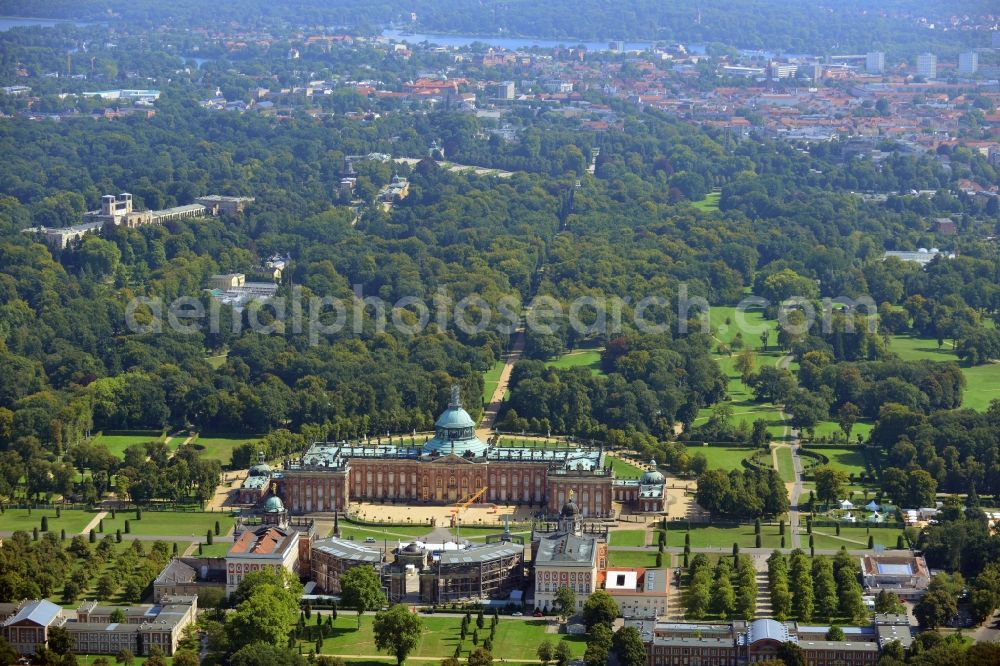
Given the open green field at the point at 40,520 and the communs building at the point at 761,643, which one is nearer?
the communs building at the point at 761,643

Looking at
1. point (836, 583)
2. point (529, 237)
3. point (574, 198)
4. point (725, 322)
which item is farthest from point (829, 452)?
point (574, 198)

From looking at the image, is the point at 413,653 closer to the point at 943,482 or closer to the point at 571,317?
the point at 943,482

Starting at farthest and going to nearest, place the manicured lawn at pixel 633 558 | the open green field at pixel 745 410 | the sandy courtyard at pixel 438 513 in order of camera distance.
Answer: the open green field at pixel 745 410, the sandy courtyard at pixel 438 513, the manicured lawn at pixel 633 558

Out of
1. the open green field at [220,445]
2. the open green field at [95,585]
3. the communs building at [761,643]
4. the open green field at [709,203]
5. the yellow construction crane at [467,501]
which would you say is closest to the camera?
the communs building at [761,643]

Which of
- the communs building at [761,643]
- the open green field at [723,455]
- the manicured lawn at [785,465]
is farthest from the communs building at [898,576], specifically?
the open green field at [723,455]

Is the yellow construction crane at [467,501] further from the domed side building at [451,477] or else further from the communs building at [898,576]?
the communs building at [898,576]

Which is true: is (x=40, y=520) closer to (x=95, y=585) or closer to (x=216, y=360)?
(x=95, y=585)
